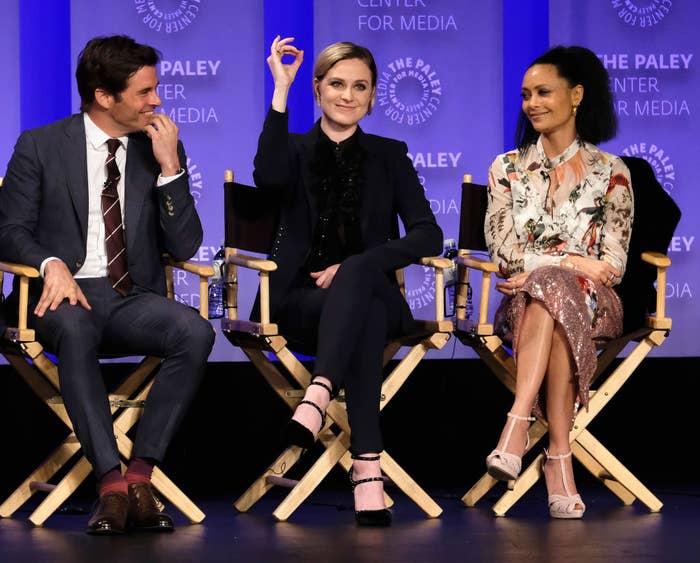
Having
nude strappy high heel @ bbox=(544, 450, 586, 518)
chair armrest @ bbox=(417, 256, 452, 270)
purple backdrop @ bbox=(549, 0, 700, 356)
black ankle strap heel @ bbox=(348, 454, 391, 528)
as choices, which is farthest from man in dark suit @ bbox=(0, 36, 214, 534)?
purple backdrop @ bbox=(549, 0, 700, 356)

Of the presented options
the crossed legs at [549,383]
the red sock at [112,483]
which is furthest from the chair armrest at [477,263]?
the red sock at [112,483]

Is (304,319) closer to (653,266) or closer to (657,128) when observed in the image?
(653,266)

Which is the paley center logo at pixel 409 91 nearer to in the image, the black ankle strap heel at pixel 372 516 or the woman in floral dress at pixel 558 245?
the woman in floral dress at pixel 558 245

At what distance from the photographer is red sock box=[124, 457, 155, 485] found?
12.0 ft

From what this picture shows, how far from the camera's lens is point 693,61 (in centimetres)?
619

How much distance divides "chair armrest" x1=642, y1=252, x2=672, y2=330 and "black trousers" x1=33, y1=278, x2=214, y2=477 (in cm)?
150

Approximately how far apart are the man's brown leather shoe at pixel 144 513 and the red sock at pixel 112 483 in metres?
0.06

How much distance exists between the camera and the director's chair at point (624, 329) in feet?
13.6

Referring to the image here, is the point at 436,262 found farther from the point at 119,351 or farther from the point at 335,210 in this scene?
the point at 119,351

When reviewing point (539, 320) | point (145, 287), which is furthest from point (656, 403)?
point (145, 287)

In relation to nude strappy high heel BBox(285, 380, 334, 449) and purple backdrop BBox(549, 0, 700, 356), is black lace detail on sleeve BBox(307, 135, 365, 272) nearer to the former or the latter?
nude strappy high heel BBox(285, 380, 334, 449)

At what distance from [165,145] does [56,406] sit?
2.91ft

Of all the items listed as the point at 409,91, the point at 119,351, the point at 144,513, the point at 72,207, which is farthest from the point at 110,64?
the point at 409,91

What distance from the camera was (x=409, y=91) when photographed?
6215 mm
